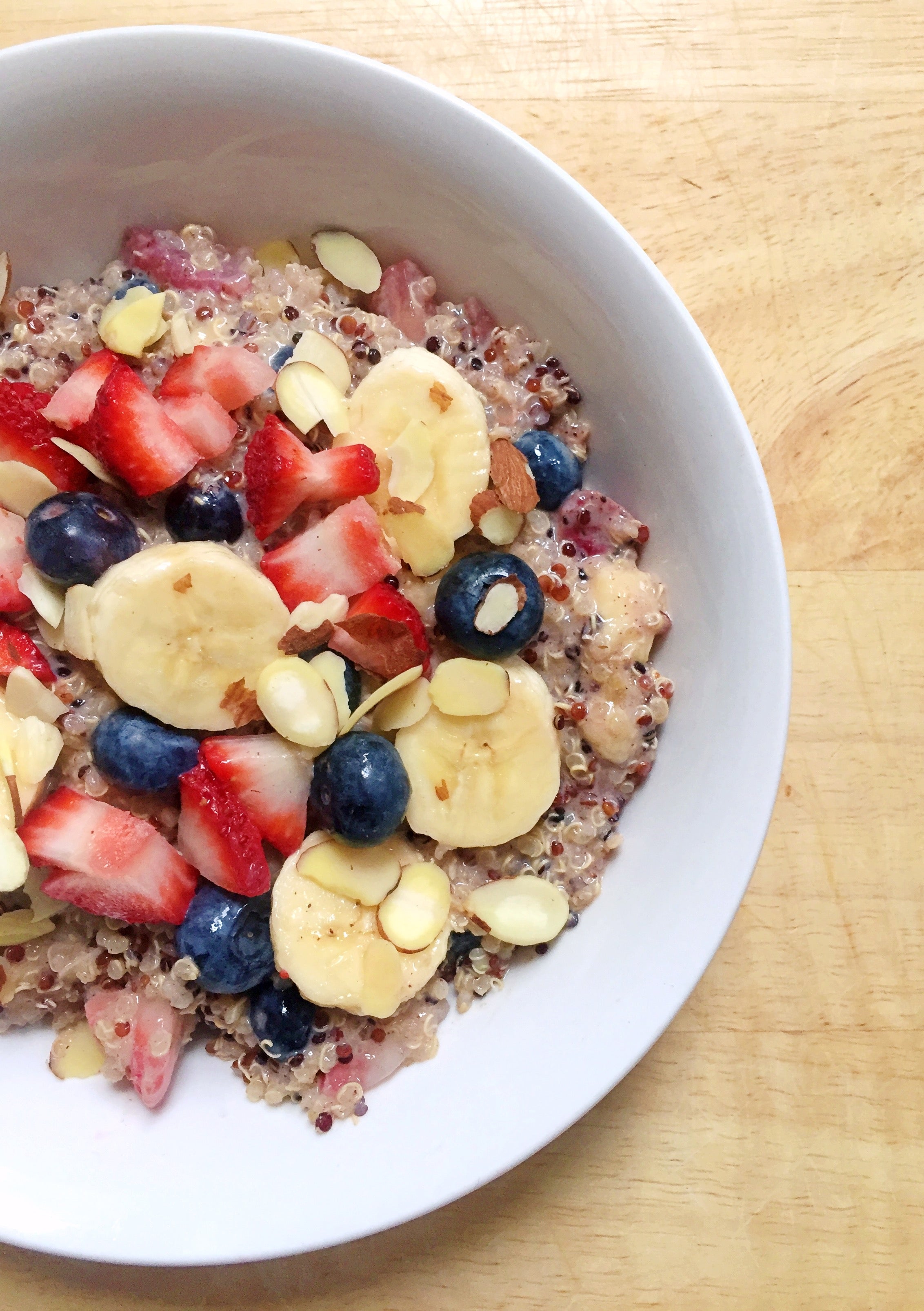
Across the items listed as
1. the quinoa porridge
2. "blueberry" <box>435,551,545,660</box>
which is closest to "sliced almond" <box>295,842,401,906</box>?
the quinoa porridge

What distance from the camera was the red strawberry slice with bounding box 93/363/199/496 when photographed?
893 mm

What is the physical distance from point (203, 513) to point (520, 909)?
1.69 ft

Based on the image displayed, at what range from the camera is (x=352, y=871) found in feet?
3.08

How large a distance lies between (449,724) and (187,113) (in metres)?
0.64

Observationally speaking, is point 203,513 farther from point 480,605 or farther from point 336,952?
point 336,952

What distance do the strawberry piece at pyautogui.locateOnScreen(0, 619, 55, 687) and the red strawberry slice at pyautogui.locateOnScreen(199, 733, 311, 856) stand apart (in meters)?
0.17

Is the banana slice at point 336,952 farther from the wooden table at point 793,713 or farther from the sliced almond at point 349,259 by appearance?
the sliced almond at point 349,259

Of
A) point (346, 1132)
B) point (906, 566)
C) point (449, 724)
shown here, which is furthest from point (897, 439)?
point (346, 1132)

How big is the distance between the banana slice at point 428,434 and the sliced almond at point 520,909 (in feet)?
1.11

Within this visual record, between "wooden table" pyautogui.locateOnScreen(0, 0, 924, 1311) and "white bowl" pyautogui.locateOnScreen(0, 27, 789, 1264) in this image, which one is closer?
"white bowl" pyautogui.locateOnScreen(0, 27, 789, 1264)

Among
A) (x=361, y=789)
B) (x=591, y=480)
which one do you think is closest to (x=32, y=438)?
(x=361, y=789)

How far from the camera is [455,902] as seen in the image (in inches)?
38.4

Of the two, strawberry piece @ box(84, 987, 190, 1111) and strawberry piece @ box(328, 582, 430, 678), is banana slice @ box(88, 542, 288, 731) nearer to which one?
strawberry piece @ box(328, 582, 430, 678)

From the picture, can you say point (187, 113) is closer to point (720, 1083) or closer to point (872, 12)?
point (872, 12)
